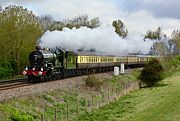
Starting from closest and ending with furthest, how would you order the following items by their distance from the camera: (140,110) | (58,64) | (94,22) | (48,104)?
(48,104) → (140,110) → (58,64) → (94,22)

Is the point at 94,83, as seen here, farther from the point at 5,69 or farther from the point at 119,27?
the point at 119,27

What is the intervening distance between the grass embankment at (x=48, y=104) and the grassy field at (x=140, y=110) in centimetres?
111

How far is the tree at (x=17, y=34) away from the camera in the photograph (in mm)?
47938

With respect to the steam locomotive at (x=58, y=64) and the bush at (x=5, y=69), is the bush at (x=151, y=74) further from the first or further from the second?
the bush at (x=5, y=69)

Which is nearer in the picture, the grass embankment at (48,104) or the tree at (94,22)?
the grass embankment at (48,104)

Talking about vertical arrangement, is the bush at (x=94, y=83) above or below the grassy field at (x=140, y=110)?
above

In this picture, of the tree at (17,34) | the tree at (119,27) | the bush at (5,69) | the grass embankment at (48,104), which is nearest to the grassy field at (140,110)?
the grass embankment at (48,104)

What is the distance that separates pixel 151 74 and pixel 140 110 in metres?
17.3

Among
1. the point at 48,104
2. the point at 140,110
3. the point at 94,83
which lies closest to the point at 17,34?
the point at 94,83

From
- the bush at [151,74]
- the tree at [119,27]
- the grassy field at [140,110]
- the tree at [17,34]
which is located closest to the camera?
the grassy field at [140,110]

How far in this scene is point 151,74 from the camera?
42438mm

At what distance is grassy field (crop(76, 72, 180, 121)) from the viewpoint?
22505mm

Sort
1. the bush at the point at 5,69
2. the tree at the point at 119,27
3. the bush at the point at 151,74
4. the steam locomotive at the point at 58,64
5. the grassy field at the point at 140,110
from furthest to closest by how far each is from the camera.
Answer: the tree at the point at 119,27
the bush at the point at 5,69
the bush at the point at 151,74
the steam locomotive at the point at 58,64
the grassy field at the point at 140,110

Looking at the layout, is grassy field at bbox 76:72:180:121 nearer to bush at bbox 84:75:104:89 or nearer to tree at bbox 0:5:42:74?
bush at bbox 84:75:104:89
